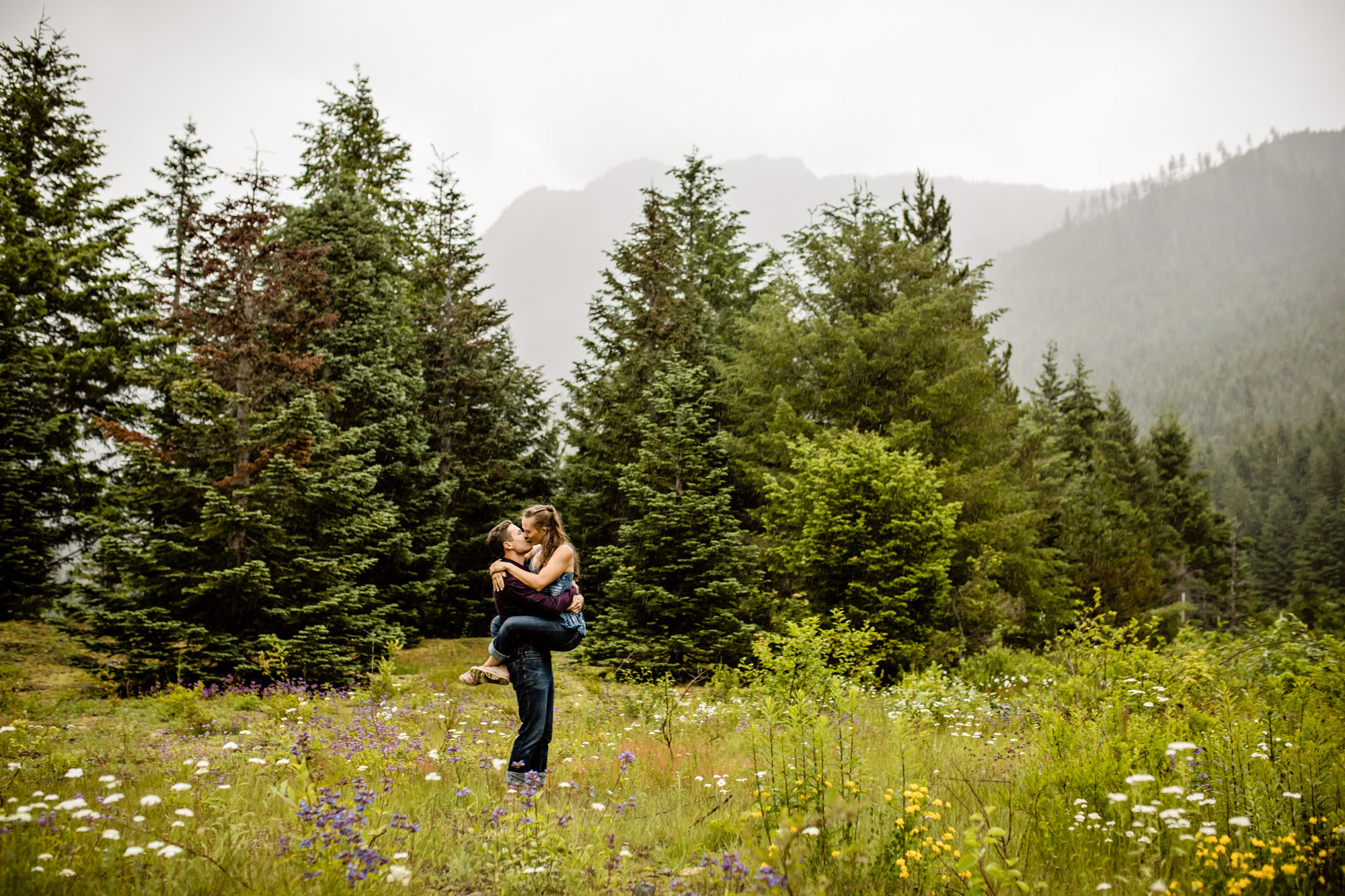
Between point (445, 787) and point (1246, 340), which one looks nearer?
point (445, 787)

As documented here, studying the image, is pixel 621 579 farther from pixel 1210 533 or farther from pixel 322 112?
pixel 1210 533

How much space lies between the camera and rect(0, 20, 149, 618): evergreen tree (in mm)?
14367

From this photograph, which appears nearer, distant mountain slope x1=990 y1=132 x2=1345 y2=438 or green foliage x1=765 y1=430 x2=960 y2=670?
green foliage x1=765 y1=430 x2=960 y2=670

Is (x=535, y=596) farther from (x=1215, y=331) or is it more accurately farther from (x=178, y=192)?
(x=1215, y=331)

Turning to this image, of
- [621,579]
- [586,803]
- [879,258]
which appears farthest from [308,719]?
[879,258]

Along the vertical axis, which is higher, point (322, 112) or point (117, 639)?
point (322, 112)

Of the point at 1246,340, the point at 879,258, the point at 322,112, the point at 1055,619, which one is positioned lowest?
the point at 1055,619

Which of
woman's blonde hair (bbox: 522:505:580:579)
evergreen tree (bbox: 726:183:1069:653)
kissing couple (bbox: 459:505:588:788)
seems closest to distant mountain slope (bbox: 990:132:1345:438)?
evergreen tree (bbox: 726:183:1069:653)

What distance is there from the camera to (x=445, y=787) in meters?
4.77

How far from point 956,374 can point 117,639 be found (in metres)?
17.7

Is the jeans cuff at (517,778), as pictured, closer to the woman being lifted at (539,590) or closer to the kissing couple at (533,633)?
the kissing couple at (533,633)

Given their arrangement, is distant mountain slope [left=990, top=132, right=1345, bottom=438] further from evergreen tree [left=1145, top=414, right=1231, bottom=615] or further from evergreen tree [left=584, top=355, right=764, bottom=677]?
evergreen tree [left=584, top=355, right=764, bottom=677]

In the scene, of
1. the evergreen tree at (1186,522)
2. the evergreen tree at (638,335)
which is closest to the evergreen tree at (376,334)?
the evergreen tree at (638,335)

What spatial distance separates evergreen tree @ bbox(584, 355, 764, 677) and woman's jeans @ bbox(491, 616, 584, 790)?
9.37m
